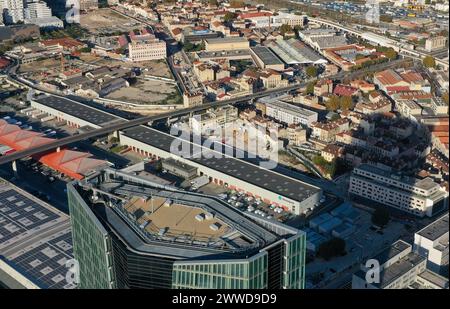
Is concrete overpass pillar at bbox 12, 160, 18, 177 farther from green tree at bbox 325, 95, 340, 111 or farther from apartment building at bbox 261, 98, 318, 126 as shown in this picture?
green tree at bbox 325, 95, 340, 111

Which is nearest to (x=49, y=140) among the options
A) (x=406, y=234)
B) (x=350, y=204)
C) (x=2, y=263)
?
(x=2, y=263)

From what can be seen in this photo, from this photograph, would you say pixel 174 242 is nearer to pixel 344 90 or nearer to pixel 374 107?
pixel 374 107

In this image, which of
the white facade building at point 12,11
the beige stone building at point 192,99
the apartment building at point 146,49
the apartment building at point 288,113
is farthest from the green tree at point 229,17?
the apartment building at point 288,113

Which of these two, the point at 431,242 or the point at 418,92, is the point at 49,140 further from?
the point at 418,92

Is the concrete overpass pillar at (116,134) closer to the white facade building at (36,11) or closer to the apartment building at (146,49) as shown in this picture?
the apartment building at (146,49)

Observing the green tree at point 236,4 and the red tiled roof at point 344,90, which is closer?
the red tiled roof at point 344,90

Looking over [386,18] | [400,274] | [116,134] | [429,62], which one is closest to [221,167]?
[116,134]
